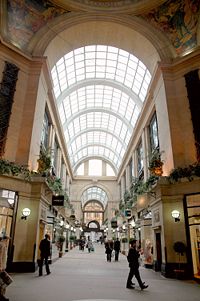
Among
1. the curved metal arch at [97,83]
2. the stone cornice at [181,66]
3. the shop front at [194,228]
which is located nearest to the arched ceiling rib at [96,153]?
the curved metal arch at [97,83]

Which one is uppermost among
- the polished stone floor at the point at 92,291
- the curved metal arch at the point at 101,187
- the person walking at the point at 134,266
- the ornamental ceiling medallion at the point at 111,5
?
the ornamental ceiling medallion at the point at 111,5

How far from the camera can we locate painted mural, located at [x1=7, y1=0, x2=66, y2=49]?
517 inches

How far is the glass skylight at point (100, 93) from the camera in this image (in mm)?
20531

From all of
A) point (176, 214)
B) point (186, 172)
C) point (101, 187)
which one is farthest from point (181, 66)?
point (101, 187)

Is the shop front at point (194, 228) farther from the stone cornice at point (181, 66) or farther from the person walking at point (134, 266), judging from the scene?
the stone cornice at point (181, 66)

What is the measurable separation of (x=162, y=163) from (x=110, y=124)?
21.8 meters

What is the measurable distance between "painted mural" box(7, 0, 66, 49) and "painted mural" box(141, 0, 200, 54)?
6.23 meters

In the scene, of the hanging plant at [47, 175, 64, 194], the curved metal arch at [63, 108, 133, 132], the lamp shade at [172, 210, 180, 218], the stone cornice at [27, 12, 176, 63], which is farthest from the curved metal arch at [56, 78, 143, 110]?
the lamp shade at [172, 210, 180, 218]

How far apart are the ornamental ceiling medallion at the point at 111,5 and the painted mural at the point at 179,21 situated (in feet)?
1.88

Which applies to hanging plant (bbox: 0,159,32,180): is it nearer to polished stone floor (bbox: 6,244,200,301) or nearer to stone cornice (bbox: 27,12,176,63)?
polished stone floor (bbox: 6,244,200,301)

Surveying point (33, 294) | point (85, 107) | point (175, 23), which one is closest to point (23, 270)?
point (33, 294)

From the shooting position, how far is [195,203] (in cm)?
1008

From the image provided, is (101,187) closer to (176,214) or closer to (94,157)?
(94,157)

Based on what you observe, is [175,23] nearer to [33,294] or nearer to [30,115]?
[30,115]
